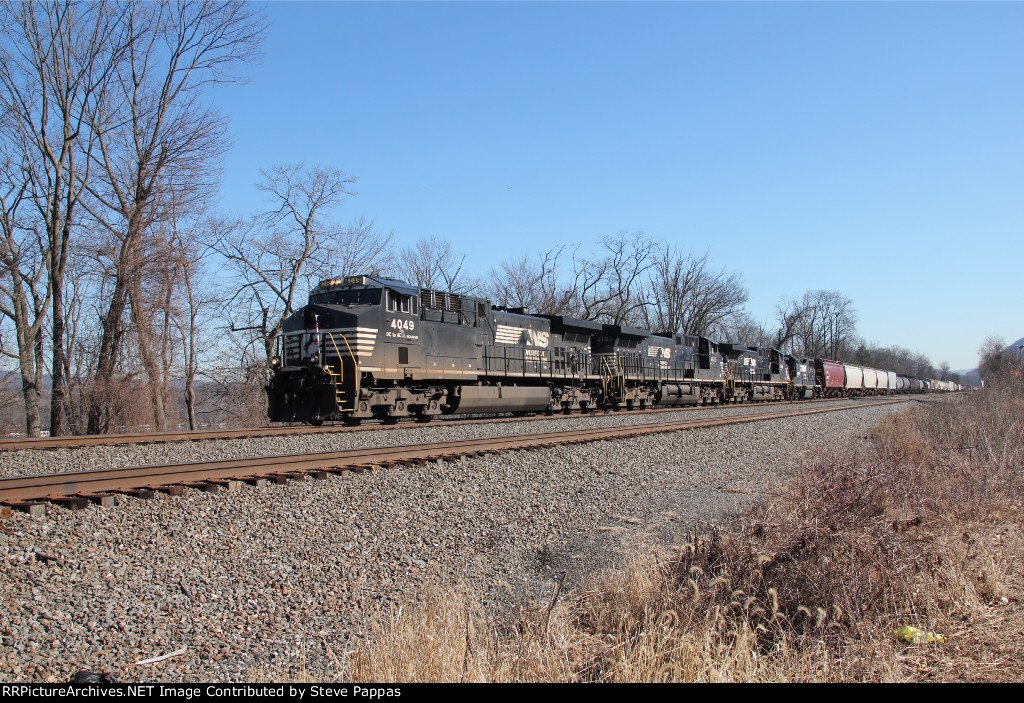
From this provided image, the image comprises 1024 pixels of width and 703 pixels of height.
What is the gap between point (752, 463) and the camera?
11805mm

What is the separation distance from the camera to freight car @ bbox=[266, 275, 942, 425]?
48.3 feet

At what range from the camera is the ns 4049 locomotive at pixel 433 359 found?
1470 cm

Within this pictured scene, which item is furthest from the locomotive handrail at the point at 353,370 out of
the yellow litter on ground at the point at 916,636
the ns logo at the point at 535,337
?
the yellow litter on ground at the point at 916,636

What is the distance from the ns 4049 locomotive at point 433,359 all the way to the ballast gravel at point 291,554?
5042 millimetres

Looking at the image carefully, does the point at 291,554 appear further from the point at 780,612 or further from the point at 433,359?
the point at 433,359

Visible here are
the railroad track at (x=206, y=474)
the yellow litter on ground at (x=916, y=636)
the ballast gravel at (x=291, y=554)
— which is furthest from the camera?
the railroad track at (x=206, y=474)

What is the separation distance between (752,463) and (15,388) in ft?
84.5

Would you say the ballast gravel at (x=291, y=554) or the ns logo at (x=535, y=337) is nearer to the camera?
Result: the ballast gravel at (x=291, y=554)

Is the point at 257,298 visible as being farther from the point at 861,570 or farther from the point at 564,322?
the point at 861,570

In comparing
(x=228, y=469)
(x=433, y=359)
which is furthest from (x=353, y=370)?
(x=228, y=469)

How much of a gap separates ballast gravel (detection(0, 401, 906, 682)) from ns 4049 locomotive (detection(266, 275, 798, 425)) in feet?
16.5

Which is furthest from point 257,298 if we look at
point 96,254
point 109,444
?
point 109,444

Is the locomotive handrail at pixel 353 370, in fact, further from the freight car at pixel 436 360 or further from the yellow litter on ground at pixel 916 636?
the yellow litter on ground at pixel 916 636

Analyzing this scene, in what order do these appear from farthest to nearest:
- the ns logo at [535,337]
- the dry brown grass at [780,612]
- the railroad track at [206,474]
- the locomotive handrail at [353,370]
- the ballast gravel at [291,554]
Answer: the ns logo at [535,337], the locomotive handrail at [353,370], the railroad track at [206,474], the ballast gravel at [291,554], the dry brown grass at [780,612]
